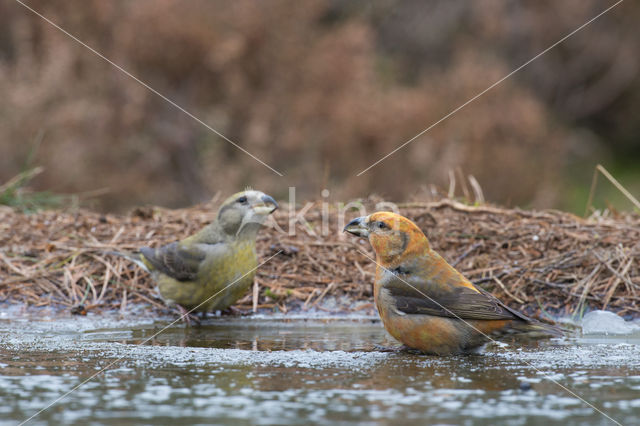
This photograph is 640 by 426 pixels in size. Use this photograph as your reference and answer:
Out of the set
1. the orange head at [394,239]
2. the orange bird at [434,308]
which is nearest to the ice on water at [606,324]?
the orange bird at [434,308]

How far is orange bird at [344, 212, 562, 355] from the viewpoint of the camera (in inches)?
184

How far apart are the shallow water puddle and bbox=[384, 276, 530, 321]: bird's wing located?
0.77 feet

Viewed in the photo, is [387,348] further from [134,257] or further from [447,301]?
[134,257]

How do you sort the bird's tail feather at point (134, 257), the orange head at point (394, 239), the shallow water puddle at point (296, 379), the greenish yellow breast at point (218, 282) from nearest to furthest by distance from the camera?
the shallow water puddle at point (296, 379), the orange head at point (394, 239), the greenish yellow breast at point (218, 282), the bird's tail feather at point (134, 257)

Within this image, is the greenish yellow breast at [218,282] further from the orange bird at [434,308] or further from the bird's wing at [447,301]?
the bird's wing at [447,301]

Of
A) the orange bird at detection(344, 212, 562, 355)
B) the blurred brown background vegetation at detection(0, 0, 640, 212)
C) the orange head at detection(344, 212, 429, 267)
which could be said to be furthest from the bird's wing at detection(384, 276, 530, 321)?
the blurred brown background vegetation at detection(0, 0, 640, 212)

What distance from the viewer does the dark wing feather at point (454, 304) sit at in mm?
4680

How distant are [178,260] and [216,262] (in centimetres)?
29

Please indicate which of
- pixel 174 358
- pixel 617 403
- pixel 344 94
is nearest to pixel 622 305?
pixel 617 403

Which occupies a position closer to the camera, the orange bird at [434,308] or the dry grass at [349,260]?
the orange bird at [434,308]

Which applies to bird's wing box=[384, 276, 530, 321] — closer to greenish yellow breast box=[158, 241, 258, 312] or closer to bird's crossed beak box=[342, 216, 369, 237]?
bird's crossed beak box=[342, 216, 369, 237]

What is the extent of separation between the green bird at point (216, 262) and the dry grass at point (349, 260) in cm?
38

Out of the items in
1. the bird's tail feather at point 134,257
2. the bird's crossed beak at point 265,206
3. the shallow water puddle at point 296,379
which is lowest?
the shallow water puddle at point 296,379

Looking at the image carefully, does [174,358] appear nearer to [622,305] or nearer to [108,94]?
[622,305]
